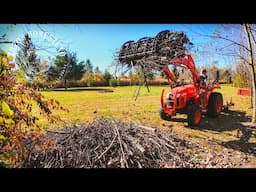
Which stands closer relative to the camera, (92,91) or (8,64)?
(8,64)

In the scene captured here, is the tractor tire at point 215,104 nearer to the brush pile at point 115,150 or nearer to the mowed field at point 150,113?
the mowed field at point 150,113

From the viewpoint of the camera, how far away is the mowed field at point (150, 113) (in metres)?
4.13

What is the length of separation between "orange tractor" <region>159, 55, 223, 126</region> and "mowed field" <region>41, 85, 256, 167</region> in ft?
0.23

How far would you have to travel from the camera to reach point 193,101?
13.9ft

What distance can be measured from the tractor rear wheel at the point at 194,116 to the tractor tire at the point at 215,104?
131 mm

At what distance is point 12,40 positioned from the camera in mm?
3971

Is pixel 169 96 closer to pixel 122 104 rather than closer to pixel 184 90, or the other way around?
pixel 184 90

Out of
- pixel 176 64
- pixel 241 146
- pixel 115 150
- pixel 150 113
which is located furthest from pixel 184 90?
pixel 115 150

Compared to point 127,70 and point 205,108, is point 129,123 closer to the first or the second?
point 127,70

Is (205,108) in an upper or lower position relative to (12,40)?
lower

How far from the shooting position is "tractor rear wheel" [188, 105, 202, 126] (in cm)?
418
